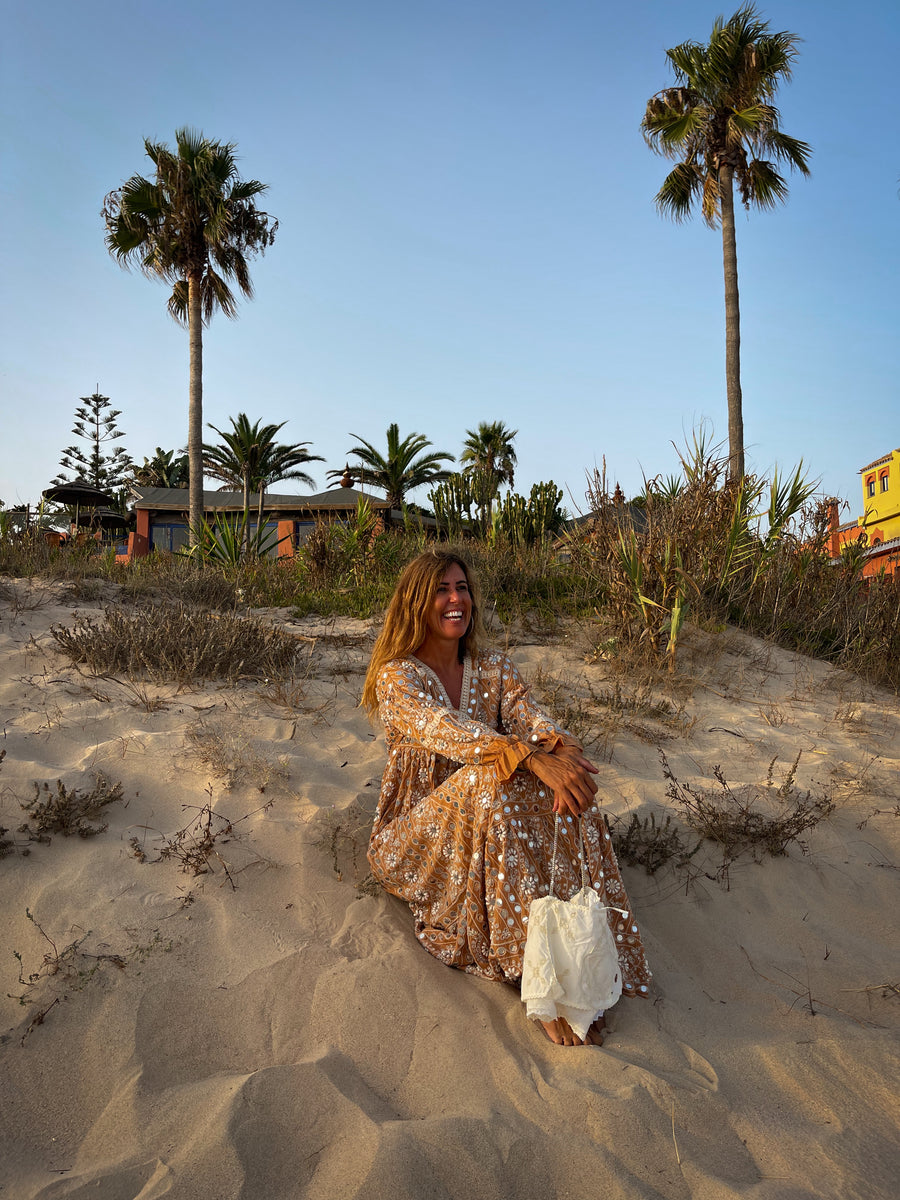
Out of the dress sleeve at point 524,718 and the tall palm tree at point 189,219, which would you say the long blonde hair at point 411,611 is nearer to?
the dress sleeve at point 524,718

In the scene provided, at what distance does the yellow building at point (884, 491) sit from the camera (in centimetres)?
2203

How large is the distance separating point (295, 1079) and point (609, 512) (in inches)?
206

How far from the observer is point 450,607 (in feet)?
9.74

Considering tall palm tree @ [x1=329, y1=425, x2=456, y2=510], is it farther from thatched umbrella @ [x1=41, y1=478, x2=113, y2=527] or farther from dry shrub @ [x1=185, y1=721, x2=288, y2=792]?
dry shrub @ [x1=185, y1=721, x2=288, y2=792]

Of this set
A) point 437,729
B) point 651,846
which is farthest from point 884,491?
point 437,729

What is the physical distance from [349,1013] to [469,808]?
0.70 m

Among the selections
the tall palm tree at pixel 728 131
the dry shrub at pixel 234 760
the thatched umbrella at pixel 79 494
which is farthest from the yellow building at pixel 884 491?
the dry shrub at pixel 234 760

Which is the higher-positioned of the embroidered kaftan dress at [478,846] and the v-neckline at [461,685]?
the v-neckline at [461,685]

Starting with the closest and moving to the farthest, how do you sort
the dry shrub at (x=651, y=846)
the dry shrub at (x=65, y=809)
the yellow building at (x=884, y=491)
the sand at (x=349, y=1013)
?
1. the sand at (x=349, y=1013)
2. the dry shrub at (x=65, y=809)
3. the dry shrub at (x=651, y=846)
4. the yellow building at (x=884, y=491)

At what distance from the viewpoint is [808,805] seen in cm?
367

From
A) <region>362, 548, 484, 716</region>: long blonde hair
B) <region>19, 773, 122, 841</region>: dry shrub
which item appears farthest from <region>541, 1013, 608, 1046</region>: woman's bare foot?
<region>19, 773, 122, 841</region>: dry shrub

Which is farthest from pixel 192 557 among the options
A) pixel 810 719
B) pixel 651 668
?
pixel 810 719

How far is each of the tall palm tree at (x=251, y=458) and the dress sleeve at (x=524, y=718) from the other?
26.4 m

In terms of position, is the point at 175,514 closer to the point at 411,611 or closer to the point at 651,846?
the point at 411,611
